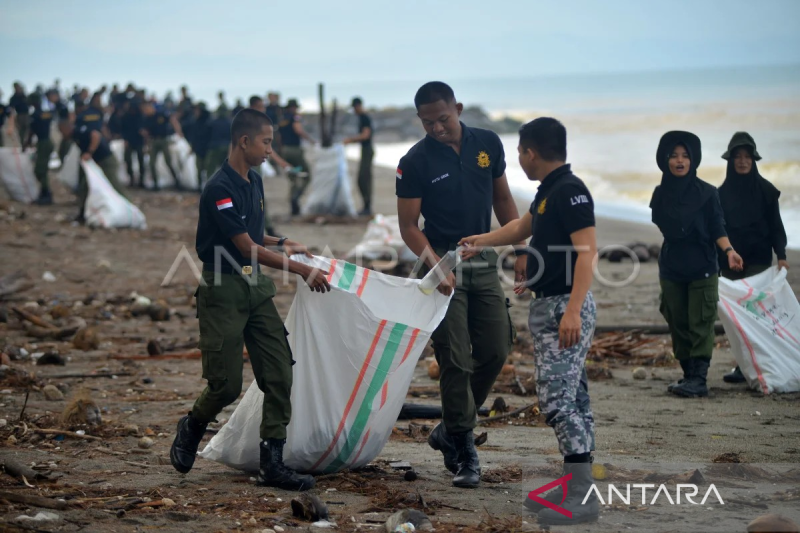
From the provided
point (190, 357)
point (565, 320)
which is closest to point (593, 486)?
point (565, 320)

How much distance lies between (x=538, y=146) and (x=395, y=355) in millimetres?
1185

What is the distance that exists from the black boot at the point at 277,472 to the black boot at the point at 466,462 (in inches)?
27.4

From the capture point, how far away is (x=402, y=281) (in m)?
4.82

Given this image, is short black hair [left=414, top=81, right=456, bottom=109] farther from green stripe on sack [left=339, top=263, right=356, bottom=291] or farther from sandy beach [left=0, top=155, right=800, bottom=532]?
sandy beach [left=0, top=155, right=800, bottom=532]

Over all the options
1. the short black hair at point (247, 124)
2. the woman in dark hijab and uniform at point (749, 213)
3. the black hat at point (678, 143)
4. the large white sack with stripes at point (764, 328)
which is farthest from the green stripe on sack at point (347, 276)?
the woman in dark hijab and uniform at point (749, 213)

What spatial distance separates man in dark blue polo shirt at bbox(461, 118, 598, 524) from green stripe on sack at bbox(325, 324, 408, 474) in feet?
2.27

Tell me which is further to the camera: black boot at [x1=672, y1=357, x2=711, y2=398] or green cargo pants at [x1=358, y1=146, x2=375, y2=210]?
green cargo pants at [x1=358, y1=146, x2=375, y2=210]

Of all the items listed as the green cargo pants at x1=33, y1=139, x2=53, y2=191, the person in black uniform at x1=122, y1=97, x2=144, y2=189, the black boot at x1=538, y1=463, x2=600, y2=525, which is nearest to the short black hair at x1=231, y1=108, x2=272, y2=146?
the black boot at x1=538, y1=463, x2=600, y2=525

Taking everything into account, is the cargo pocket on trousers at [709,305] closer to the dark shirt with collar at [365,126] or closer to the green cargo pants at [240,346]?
the green cargo pants at [240,346]

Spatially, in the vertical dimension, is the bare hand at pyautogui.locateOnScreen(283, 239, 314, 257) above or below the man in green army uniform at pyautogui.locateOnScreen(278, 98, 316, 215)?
below

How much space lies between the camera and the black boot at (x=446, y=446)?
4746mm

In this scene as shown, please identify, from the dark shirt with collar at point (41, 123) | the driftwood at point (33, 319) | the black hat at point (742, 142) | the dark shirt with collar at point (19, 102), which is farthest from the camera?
the dark shirt with collar at point (19, 102)

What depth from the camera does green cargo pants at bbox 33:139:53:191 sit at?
17.7m

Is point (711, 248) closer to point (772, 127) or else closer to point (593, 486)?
point (593, 486)
